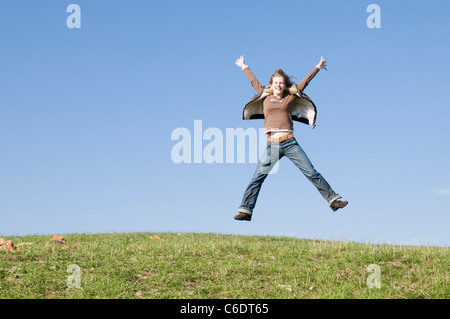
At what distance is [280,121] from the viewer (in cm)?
1169

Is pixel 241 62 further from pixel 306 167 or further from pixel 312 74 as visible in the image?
pixel 306 167

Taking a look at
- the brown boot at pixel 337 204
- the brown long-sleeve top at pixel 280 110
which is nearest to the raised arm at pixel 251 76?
the brown long-sleeve top at pixel 280 110

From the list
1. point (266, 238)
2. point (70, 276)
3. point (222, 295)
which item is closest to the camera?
point (222, 295)

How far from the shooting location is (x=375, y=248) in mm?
11711

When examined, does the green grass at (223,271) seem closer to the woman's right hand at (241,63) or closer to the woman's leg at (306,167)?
the woman's leg at (306,167)

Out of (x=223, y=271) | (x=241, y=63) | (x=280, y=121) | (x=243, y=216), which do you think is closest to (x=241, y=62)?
(x=241, y=63)

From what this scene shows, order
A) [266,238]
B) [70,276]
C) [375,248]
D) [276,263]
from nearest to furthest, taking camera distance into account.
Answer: [70,276] < [276,263] < [375,248] < [266,238]

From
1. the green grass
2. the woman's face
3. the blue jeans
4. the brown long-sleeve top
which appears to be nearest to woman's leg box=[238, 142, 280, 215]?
the blue jeans

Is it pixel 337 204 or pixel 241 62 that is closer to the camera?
pixel 337 204

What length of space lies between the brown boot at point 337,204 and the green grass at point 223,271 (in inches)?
38.7

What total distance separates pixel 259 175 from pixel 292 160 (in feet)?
2.86
